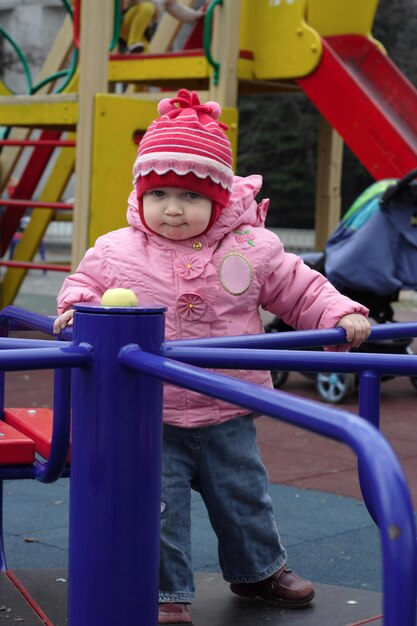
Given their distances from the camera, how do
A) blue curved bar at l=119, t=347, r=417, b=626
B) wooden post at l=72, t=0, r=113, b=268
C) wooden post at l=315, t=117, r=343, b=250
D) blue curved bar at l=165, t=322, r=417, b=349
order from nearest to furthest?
blue curved bar at l=119, t=347, r=417, b=626 → blue curved bar at l=165, t=322, r=417, b=349 → wooden post at l=72, t=0, r=113, b=268 → wooden post at l=315, t=117, r=343, b=250

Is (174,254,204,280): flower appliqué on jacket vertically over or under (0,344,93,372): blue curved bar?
over

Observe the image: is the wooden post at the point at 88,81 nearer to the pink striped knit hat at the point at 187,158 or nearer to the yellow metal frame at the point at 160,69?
the yellow metal frame at the point at 160,69

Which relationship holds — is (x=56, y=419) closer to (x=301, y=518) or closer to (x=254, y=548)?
(x=254, y=548)

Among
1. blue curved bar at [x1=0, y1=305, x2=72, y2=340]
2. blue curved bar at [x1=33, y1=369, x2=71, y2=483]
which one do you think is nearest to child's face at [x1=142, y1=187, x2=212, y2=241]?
blue curved bar at [x1=0, y1=305, x2=72, y2=340]

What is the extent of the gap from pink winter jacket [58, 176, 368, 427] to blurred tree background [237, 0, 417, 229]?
2587 centimetres

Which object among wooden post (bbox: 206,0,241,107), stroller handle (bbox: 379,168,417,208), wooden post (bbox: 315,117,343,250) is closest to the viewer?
stroller handle (bbox: 379,168,417,208)

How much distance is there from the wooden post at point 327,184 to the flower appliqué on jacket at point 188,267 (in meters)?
6.60

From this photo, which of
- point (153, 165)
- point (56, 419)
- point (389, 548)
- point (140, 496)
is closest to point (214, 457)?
point (56, 419)

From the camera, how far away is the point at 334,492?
4320 mm

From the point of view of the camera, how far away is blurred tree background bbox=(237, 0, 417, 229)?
28469 mm

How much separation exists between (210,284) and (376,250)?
380 centimetres

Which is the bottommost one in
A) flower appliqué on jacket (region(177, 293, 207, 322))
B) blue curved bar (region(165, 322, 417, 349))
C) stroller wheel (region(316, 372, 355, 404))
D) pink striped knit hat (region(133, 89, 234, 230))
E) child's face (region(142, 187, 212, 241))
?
stroller wheel (region(316, 372, 355, 404))

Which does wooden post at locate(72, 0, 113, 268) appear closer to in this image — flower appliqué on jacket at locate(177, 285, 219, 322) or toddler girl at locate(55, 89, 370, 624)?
toddler girl at locate(55, 89, 370, 624)

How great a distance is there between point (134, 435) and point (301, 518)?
2.54 m
